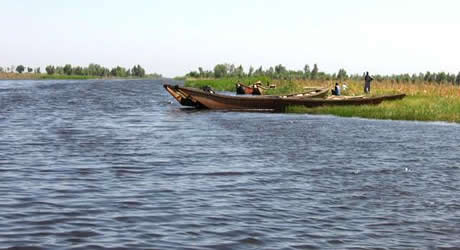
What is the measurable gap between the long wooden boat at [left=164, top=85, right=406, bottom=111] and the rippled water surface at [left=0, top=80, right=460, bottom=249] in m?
15.2

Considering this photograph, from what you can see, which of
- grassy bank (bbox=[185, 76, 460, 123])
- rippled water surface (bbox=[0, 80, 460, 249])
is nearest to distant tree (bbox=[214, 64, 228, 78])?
grassy bank (bbox=[185, 76, 460, 123])

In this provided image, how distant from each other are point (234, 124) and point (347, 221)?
2209 centimetres

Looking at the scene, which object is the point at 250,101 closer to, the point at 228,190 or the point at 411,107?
the point at 411,107

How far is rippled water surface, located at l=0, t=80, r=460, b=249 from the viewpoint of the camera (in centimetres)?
960

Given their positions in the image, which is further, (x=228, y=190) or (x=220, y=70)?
(x=220, y=70)

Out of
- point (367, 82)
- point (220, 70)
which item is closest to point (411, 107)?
point (367, 82)

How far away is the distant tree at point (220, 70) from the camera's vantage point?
150 meters

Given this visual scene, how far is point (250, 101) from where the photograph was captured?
43.2 metres

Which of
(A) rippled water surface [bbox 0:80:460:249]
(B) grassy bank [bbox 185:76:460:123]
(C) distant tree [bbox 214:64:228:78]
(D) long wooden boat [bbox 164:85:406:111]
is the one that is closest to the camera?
(A) rippled water surface [bbox 0:80:460:249]

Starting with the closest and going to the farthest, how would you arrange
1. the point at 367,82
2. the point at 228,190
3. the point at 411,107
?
1. the point at 228,190
2. the point at 411,107
3. the point at 367,82

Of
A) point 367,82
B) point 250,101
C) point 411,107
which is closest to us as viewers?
point 411,107

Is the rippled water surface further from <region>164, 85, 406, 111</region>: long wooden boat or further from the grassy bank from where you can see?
<region>164, 85, 406, 111</region>: long wooden boat

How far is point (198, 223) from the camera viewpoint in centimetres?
1038

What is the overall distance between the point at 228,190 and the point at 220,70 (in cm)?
14131
